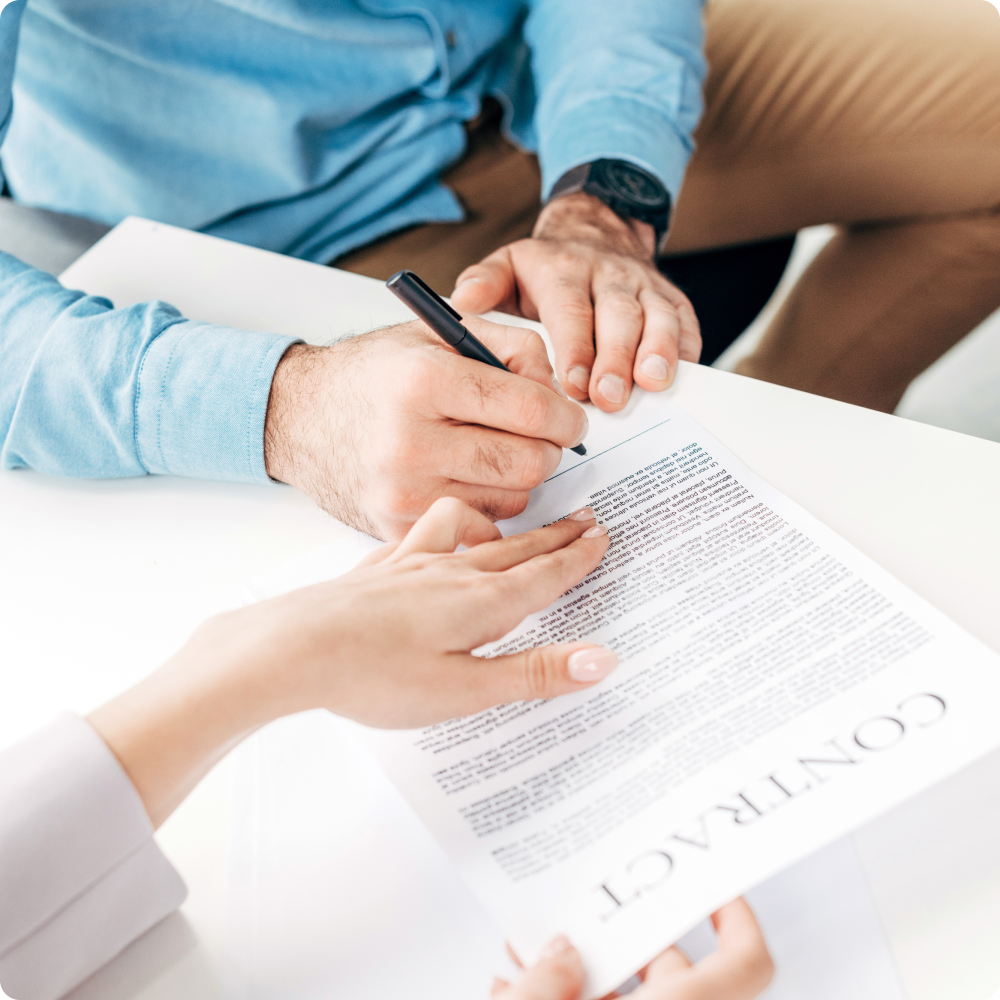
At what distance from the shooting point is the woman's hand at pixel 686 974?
35 cm

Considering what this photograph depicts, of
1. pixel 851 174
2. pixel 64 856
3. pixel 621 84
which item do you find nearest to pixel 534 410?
pixel 64 856

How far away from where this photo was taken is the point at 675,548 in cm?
52

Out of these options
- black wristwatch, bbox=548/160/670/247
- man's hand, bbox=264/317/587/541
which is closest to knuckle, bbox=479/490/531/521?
man's hand, bbox=264/317/587/541

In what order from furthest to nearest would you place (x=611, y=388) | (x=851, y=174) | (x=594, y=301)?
(x=851, y=174), (x=594, y=301), (x=611, y=388)

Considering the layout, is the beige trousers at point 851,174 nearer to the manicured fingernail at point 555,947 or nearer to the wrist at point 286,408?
the wrist at point 286,408

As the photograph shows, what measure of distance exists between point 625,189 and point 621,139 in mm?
73

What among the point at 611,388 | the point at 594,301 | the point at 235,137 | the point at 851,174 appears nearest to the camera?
the point at 611,388

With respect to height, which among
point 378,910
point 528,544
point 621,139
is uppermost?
point 621,139

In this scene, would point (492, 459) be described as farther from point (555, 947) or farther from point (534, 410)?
point (555, 947)

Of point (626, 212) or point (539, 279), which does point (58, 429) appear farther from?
point (626, 212)

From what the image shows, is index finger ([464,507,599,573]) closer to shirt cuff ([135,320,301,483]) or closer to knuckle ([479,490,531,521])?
knuckle ([479,490,531,521])

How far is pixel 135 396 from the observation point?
0.63 meters

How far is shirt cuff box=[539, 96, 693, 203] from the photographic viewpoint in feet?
3.08

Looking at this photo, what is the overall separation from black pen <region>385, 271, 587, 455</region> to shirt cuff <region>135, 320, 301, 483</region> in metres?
0.15
